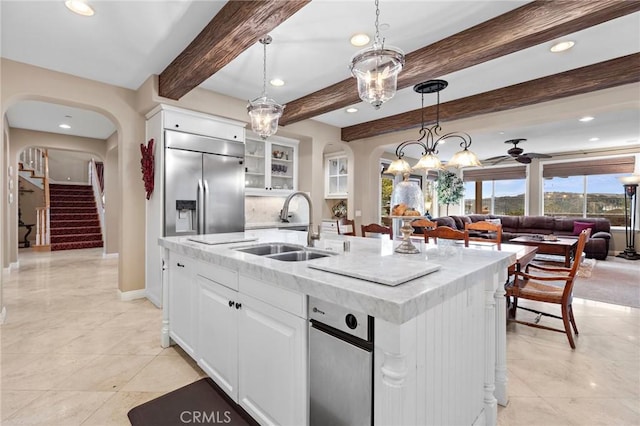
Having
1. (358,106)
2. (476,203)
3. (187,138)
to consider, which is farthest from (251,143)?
(476,203)

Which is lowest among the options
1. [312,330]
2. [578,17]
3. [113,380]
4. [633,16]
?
[113,380]

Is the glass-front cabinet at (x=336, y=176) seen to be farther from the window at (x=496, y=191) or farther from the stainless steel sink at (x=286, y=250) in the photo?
the window at (x=496, y=191)

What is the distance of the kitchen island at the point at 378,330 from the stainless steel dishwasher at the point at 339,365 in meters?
0.04

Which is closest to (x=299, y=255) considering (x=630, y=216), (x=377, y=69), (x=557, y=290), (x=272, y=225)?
(x=377, y=69)

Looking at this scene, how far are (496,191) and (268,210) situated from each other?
7743mm

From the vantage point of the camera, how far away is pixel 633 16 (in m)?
2.33

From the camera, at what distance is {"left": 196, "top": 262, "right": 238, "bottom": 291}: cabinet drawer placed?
5.44 ft

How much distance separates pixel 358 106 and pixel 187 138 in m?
2.42

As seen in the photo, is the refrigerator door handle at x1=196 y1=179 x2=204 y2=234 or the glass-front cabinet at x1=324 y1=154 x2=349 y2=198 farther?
the glass-front cabinet at x1=324 y1=154 x2=349 y2=198

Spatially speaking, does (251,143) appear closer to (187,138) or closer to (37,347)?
(187,138)

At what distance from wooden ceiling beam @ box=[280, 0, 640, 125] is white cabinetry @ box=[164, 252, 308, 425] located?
2513mm

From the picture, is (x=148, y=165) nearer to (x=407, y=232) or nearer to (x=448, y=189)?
(x=407, y=232)

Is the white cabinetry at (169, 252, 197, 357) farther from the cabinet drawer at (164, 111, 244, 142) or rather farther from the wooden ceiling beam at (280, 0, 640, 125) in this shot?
the wooden ceiling beam at (280, 0, 640, 125)

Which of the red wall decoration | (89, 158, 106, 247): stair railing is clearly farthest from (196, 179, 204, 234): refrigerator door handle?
(89, 158, 106, 247): stair railing
